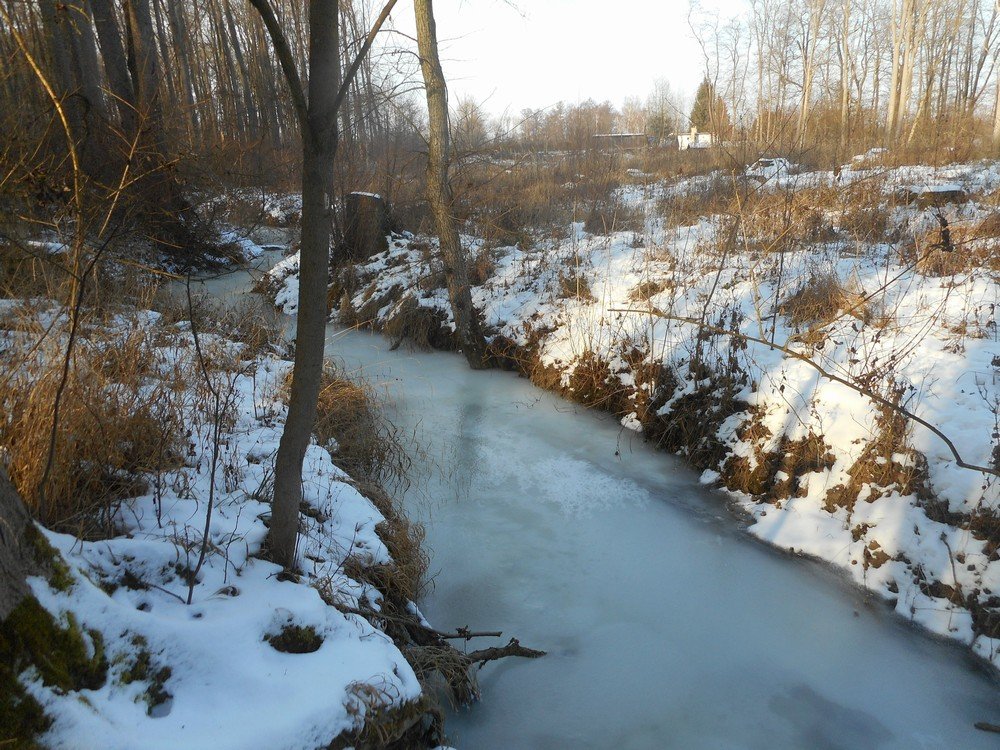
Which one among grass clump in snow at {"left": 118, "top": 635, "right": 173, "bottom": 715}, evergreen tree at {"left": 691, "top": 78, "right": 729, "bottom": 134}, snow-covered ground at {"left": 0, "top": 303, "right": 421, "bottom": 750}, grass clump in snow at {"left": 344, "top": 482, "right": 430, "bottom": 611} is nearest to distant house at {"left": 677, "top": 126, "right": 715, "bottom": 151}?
evergreen tree at {"left": 691, "top": 78, "right": 729, "bottom": 134}

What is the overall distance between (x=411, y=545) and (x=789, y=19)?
2900 cm

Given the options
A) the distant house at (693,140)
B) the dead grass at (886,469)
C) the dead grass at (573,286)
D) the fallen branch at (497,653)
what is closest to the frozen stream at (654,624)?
the fallen branch at (497,653)

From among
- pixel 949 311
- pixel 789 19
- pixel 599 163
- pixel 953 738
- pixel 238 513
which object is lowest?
pixel 953 738

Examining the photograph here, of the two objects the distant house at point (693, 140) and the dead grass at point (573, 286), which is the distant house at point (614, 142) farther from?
the dead grass at point (573, 286)

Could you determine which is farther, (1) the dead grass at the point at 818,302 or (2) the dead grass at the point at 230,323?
(2) the dead grass at the point at 230,323

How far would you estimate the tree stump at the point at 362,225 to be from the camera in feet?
32.1

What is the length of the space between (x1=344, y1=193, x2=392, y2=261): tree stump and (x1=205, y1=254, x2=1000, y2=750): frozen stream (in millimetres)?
5511

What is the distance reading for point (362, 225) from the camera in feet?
32.4

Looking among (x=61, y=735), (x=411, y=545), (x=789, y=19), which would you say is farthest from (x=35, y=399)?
(x=789, y=19)

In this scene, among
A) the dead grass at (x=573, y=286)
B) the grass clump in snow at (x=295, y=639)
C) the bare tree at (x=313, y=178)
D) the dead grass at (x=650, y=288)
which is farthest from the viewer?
the dead grass at (x=573, y=286)

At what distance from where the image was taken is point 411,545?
331 centimetres

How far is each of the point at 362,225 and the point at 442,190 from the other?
3.18 metres

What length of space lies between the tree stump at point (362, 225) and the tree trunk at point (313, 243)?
7.98 meters

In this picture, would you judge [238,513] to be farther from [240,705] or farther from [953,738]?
[953,738]
